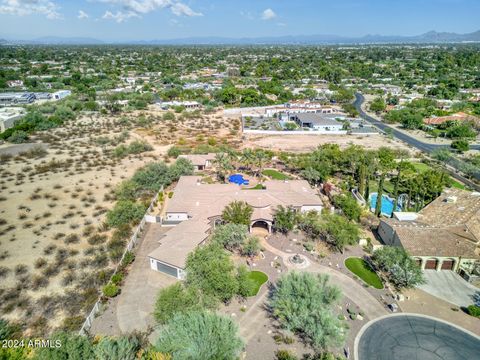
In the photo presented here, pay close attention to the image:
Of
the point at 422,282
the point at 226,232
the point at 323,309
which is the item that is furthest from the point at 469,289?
the point at 226,232

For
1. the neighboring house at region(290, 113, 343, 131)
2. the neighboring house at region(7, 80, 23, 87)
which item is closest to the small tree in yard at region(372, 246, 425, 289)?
the neighboring house at region(290, 113, 343, 131)

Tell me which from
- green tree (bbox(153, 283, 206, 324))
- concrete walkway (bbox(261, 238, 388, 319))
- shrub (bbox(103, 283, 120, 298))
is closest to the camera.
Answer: green tree (bbox(153, 283, 206, 324))

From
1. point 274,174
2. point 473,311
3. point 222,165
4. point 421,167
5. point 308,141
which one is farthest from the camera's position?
point 308,141

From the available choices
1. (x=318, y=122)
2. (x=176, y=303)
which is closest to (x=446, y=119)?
(x=318, y=122)

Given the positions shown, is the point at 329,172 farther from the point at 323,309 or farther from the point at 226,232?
the point at 323,309

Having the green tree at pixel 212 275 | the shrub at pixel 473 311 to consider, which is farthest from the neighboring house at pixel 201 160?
the shrub at pixel 473 311

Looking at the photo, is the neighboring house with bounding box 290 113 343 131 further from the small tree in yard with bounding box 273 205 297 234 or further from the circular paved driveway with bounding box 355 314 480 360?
the circular paved driveway with bounding box 355 314 480 360

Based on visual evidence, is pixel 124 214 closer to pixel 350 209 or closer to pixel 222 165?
pixel 222 165
